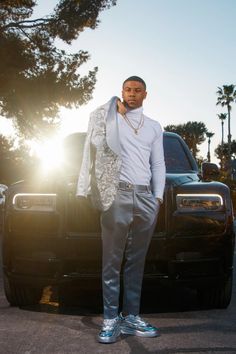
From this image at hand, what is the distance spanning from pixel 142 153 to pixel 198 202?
86cm

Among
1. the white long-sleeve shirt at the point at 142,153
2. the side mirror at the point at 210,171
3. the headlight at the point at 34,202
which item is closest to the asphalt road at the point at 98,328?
the headlight at the point at 34,202

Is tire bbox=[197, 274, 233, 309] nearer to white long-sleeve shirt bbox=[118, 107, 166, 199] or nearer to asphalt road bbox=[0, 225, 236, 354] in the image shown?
asphalt road bbox=[0, 225, 236, 354]

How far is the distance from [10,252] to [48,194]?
57 cm

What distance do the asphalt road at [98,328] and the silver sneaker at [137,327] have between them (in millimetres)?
59

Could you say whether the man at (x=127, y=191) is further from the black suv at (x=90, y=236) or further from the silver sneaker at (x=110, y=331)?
the black suv at (x=90, y=236)

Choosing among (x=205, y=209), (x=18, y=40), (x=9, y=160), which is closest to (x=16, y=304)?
(x=205, y=209)

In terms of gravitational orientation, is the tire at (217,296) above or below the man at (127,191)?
below

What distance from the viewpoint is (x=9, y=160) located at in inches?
2154

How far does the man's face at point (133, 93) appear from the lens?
423cm

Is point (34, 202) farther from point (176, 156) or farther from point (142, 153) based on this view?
point (176, 156)

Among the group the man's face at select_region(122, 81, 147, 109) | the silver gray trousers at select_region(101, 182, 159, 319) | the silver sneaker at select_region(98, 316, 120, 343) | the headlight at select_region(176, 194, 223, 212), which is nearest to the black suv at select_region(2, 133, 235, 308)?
the headlight at select_region(176, 194, 223, 212)

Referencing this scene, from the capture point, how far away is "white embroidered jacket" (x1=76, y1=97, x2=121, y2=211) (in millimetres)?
4035

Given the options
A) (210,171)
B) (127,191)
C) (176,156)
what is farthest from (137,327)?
(176,156)

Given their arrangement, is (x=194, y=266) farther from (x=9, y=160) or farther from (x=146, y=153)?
(x=9, y=160)
